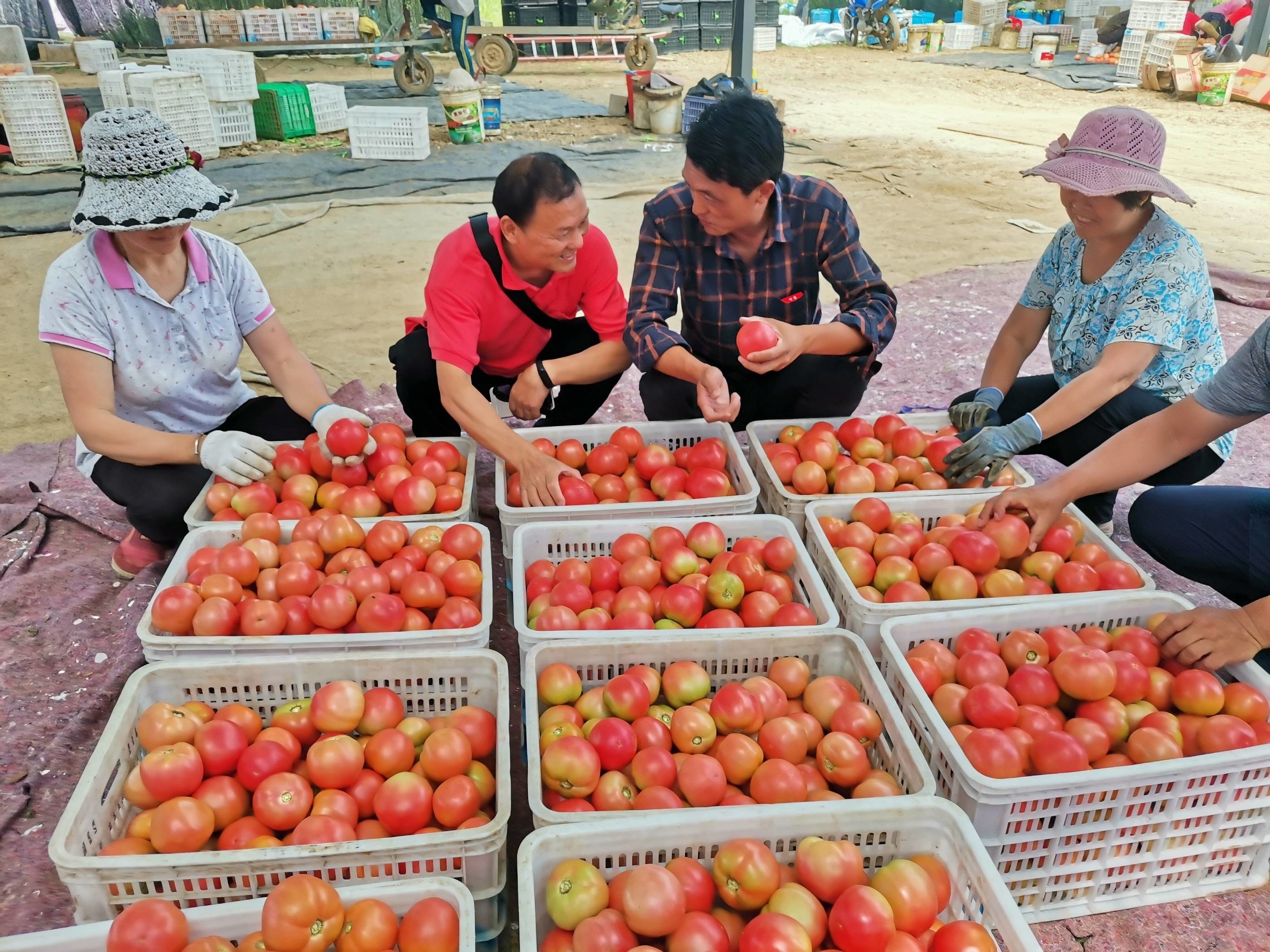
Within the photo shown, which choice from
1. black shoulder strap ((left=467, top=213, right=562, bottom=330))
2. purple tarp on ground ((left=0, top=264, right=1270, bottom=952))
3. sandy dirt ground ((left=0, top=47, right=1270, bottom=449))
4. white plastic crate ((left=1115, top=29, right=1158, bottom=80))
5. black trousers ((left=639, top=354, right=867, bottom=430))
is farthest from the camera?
white plastic crate ((left=1115, top=29, right=1158, bottom=80))

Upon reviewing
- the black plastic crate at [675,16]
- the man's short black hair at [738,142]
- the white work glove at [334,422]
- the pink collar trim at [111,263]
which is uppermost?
the black plastic crate at [675,16]

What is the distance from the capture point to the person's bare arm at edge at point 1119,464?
2447 mm

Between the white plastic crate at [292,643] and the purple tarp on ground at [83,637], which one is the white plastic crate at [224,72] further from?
the white plastic crate at [292,643]

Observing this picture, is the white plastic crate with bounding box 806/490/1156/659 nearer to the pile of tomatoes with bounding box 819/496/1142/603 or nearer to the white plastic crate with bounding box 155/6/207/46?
the pile of tomatoes with bounding box 819/496/1142/603

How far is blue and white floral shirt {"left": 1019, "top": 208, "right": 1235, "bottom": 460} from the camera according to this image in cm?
285

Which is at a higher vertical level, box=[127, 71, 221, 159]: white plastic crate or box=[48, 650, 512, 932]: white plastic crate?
box=[127, 71, 221, 159]: white plastic crate

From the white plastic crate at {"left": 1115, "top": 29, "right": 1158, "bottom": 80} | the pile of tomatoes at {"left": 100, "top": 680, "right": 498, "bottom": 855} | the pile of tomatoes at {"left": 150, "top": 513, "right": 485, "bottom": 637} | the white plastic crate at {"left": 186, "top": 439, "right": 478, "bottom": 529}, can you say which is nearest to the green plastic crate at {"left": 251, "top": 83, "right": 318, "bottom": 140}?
the white plastic crate at {"left": 186, "top": 439, "right": 478, "bottom": 529}

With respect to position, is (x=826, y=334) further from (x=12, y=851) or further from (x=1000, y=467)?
(x=12, y=851)

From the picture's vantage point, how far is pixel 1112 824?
5.96 ft

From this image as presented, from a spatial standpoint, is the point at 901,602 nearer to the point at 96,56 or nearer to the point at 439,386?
the point at 439,386

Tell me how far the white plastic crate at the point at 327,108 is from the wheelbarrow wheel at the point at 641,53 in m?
4.27

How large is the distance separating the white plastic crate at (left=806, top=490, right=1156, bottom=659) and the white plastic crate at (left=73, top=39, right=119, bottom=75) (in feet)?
47.8

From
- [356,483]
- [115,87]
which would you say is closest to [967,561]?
[356,483]

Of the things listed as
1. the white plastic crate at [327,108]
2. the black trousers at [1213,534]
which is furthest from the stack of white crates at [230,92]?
the black trousers at [1213,534]
